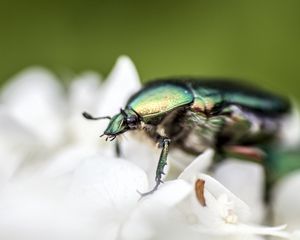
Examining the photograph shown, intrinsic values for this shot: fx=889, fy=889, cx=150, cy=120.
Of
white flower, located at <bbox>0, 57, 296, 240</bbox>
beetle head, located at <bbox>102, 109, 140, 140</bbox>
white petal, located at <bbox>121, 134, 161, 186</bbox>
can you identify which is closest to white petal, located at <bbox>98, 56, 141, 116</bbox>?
white flower, located at <bbox>0, 57, 296, 240</bbox>

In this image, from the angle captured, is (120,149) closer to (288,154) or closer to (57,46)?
(288,154)

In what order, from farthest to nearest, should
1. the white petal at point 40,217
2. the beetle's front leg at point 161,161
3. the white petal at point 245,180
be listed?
1. the white petal at point 245,180
2. the beetle's front leg at point 161,161
3. the white petal at point 40,217

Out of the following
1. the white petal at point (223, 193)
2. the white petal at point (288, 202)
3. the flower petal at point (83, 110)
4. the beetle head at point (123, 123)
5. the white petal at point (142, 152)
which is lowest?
the white petal at point (288, 202)

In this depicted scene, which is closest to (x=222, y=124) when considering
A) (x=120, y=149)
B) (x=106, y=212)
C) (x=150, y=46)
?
(x=120, y=149)

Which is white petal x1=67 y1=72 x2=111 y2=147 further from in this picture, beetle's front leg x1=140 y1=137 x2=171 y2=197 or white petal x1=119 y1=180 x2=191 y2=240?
white petal x1=119 y1=180 x2=191 y2=240

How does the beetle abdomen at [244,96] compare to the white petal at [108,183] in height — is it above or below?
below

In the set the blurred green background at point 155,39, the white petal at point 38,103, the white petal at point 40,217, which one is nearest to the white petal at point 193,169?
the white petal at point 40,217

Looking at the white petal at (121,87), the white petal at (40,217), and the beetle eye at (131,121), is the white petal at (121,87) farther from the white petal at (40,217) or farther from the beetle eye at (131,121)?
the white petal at (40,217)

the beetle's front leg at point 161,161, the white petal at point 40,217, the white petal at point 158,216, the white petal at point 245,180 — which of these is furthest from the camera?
the white petal at point 245,180

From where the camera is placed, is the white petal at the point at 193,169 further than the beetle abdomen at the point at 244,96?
No
